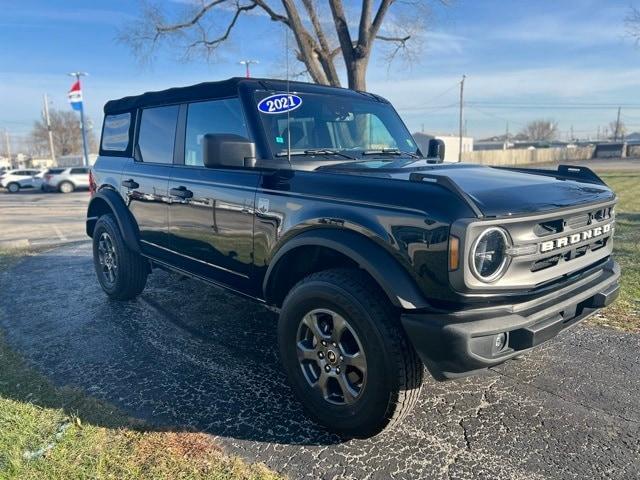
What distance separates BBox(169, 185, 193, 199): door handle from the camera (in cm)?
377

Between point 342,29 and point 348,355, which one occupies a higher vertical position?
point 342,29

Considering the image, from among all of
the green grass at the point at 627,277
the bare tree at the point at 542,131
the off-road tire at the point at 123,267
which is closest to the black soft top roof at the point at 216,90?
the off-road tire at the point at 123,267

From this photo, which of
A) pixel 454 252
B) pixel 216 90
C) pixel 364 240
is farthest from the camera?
pixel 216 90

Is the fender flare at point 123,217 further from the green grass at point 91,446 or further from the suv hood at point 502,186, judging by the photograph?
the suv hood at point 502,186

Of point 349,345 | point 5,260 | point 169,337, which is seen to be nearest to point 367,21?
point 5,260

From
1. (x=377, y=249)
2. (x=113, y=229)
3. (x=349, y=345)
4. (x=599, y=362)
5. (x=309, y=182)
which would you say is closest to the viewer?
(x=377, y=249)

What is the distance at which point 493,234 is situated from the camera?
222 centimetres

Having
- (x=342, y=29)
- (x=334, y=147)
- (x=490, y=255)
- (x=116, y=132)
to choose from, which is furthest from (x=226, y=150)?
(x=342, y=29)

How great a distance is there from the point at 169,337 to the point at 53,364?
0.88 m

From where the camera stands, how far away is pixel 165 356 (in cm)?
374

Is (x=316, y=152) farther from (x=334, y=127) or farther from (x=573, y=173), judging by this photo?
(x=573, y=173)

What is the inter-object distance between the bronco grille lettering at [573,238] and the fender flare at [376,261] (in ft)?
2.28

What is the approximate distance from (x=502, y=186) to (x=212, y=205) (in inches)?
78.8

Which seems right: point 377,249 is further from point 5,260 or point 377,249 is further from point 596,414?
point 5,260
